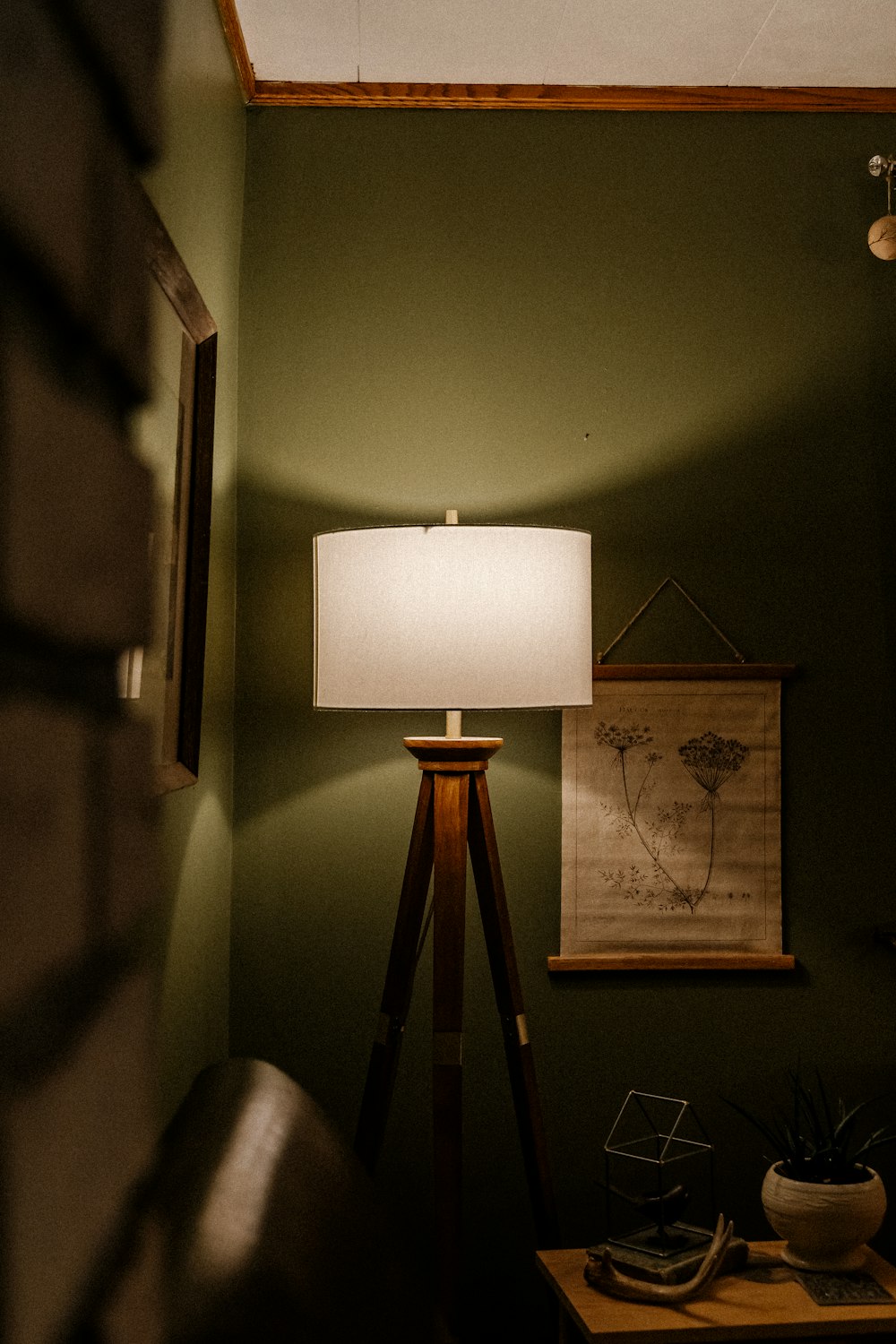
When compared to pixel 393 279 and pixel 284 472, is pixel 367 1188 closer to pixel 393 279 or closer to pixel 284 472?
pixel 284 472

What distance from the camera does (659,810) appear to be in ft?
7.56

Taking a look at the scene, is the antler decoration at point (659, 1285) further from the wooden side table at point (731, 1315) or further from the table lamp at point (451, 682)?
the table lamp at point (451, 682)

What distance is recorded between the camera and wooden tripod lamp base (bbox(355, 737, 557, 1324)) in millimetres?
1829

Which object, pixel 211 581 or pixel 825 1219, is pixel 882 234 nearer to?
pixel 211 581

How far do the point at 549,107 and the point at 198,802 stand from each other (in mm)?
1649

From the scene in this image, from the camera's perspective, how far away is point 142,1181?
0.18 m

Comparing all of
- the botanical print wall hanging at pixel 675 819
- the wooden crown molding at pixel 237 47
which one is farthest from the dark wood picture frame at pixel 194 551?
the botanical print wall hanging at pixel 675 819

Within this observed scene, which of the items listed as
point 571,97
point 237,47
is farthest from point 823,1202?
point 237,47

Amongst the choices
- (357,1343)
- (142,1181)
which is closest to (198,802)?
(357,1343)

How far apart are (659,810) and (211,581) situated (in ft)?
3.38

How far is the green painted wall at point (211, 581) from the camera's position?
171 cm

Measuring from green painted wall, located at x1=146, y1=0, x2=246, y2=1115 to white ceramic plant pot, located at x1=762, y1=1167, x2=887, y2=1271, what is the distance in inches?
40.0

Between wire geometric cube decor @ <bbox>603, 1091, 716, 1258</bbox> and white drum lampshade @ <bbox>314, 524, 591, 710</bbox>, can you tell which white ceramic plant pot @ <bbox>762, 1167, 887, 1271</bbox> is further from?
white drum lampshade @ <bbox>314, 524, 591, 710</bbox>

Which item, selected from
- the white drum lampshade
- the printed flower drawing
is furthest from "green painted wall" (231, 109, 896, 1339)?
the white drum lampshade
